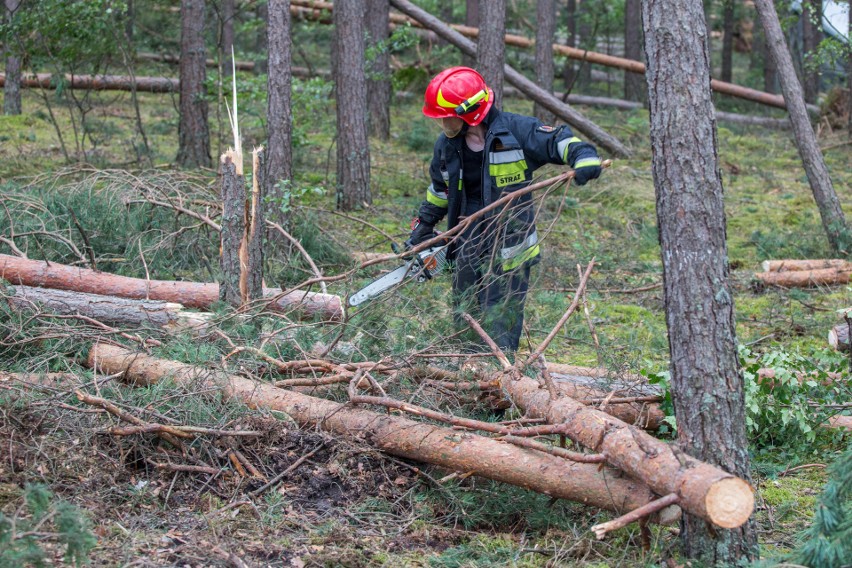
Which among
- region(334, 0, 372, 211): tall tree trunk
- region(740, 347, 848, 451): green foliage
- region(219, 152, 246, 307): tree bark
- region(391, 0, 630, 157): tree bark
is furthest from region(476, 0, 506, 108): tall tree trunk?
region(740, 347, 848, 451): green foliage

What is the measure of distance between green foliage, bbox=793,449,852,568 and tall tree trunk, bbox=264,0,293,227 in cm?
567

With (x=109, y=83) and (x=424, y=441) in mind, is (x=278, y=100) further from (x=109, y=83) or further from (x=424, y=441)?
(x=109, y=83)

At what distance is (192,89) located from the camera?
11.2 metres

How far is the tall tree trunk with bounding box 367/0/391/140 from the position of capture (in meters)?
13.4

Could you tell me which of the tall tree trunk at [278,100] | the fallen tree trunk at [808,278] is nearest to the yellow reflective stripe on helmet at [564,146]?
the tall tree trunk at [278,100]

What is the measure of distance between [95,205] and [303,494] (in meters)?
4.94

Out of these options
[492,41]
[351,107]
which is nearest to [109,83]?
[351,107]

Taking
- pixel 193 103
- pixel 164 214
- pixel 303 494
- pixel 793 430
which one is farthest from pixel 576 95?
pixel 303 494

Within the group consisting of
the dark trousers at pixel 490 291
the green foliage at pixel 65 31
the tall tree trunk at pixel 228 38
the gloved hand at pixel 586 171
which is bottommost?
the dark trousers at pixel 490 291

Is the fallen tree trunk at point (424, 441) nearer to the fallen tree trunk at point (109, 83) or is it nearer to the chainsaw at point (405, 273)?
the chainsaw at point (405, 273)

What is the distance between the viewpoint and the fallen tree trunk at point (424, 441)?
346 centimetres

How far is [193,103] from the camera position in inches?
439

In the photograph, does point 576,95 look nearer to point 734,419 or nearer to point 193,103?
point 193,103

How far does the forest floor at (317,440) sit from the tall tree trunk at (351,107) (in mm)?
1388
